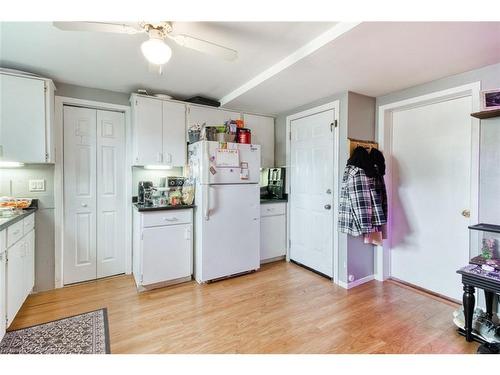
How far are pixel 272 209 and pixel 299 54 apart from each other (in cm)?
198

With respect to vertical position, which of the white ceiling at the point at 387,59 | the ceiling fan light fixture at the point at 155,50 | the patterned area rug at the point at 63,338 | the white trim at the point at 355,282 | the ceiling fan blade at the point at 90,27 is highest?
the white ceiling at the point at 387,59

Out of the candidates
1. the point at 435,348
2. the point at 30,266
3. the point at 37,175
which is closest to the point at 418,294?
the point at 435,348

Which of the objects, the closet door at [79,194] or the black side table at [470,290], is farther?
the closet door at [79,194]

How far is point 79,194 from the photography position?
2.78 m

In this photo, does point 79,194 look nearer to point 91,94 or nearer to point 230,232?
point 91,94

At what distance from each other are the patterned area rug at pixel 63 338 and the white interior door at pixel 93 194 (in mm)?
871

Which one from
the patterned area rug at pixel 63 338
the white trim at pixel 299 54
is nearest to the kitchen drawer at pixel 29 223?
the patterned area rug at pixel 63 338

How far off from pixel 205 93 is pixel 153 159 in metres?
1.01

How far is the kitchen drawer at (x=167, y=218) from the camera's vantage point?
2.58 meters

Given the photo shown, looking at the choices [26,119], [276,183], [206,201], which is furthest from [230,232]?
[26,119]

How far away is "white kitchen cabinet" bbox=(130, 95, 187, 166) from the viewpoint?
110 inches

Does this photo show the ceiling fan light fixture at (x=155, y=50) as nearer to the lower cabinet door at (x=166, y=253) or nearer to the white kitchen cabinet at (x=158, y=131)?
the white kitchen cabinet at (x=158, y=131)

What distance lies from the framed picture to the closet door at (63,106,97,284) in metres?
3.70
